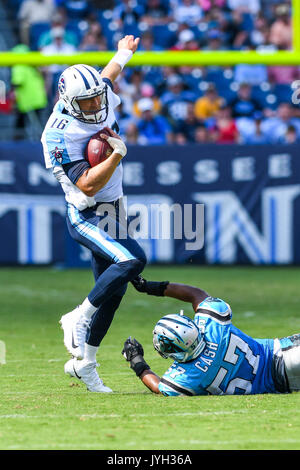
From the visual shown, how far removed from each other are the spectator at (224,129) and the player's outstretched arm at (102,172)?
7.08 meters

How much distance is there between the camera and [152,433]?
169 inches

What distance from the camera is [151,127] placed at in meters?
12.5

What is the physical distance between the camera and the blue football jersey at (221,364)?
5.05m

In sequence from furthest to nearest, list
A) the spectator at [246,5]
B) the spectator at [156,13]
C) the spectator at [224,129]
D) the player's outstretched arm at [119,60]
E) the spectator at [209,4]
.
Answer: the spectator at [246,5]
the spectator at [209,4]
the spectator at [156,13]
the spectator at [224,129]
the player's outstretched arm at [119,60]

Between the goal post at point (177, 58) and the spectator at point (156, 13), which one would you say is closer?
the goal post at point (177, 58)

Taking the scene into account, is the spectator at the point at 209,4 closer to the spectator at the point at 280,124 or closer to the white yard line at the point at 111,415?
the spectator at the point at 280,124

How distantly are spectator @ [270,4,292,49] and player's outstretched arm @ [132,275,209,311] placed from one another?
766 centimetres

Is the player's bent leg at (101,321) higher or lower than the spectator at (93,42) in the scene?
lower

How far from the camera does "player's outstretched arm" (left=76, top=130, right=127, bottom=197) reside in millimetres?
5379

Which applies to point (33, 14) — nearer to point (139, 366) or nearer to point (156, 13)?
point (156, 13)

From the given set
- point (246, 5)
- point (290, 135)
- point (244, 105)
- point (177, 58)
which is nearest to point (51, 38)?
point (244, 105)

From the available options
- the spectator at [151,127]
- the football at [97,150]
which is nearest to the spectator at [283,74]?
the spectator at [151,127]
